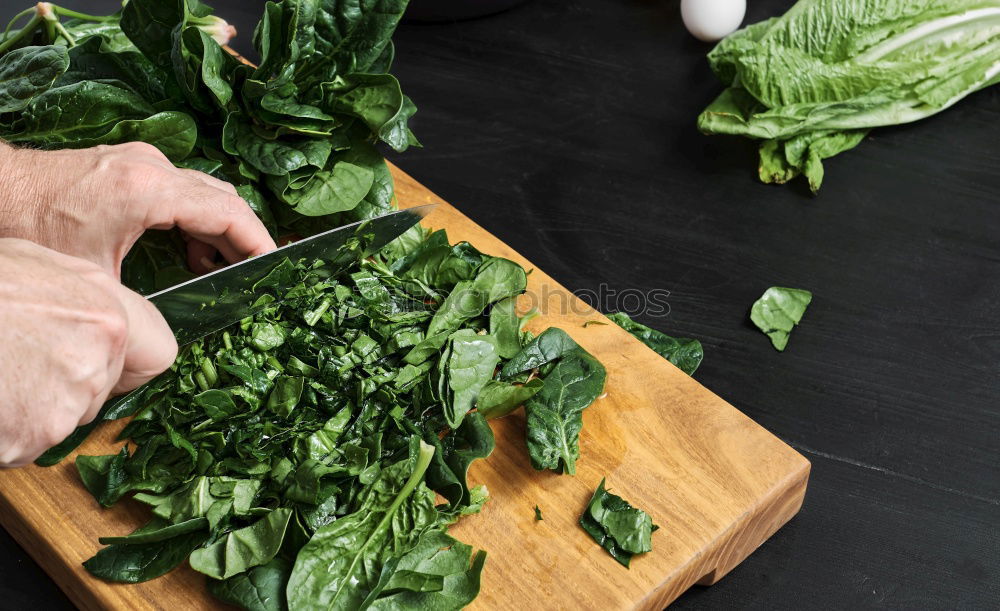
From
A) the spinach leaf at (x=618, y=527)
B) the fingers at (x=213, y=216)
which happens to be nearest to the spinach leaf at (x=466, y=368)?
the spinach leaf at (x=618, y=527)

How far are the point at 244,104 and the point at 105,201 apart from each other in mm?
309

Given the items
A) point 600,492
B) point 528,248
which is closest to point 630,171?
point 528,248

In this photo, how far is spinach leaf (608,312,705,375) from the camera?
5.50ft

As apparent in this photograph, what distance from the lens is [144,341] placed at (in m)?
1.13

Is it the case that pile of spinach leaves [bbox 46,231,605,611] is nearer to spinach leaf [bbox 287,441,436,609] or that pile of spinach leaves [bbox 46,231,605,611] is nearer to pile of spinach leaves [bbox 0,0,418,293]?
spinach leaf [bbox 287,441,436,609]

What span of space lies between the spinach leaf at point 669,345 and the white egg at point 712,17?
0.96 m

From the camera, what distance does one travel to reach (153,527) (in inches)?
50.5

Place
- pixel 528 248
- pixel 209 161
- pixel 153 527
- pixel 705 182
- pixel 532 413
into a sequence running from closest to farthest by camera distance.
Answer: pixel 153 527, pixel 532 413, pixel 209 161, pixel 528 248, pixel 705 182

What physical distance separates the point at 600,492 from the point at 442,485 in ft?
0.75

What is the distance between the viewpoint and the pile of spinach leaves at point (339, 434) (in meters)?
1.23

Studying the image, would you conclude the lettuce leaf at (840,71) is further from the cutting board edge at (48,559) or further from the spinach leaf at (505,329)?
the cutting board edge at (48,559)

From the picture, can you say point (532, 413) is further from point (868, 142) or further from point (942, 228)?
point (868, 142)

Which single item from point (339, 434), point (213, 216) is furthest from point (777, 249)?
point (213, 216)

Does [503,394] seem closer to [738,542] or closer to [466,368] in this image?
[466,368]
